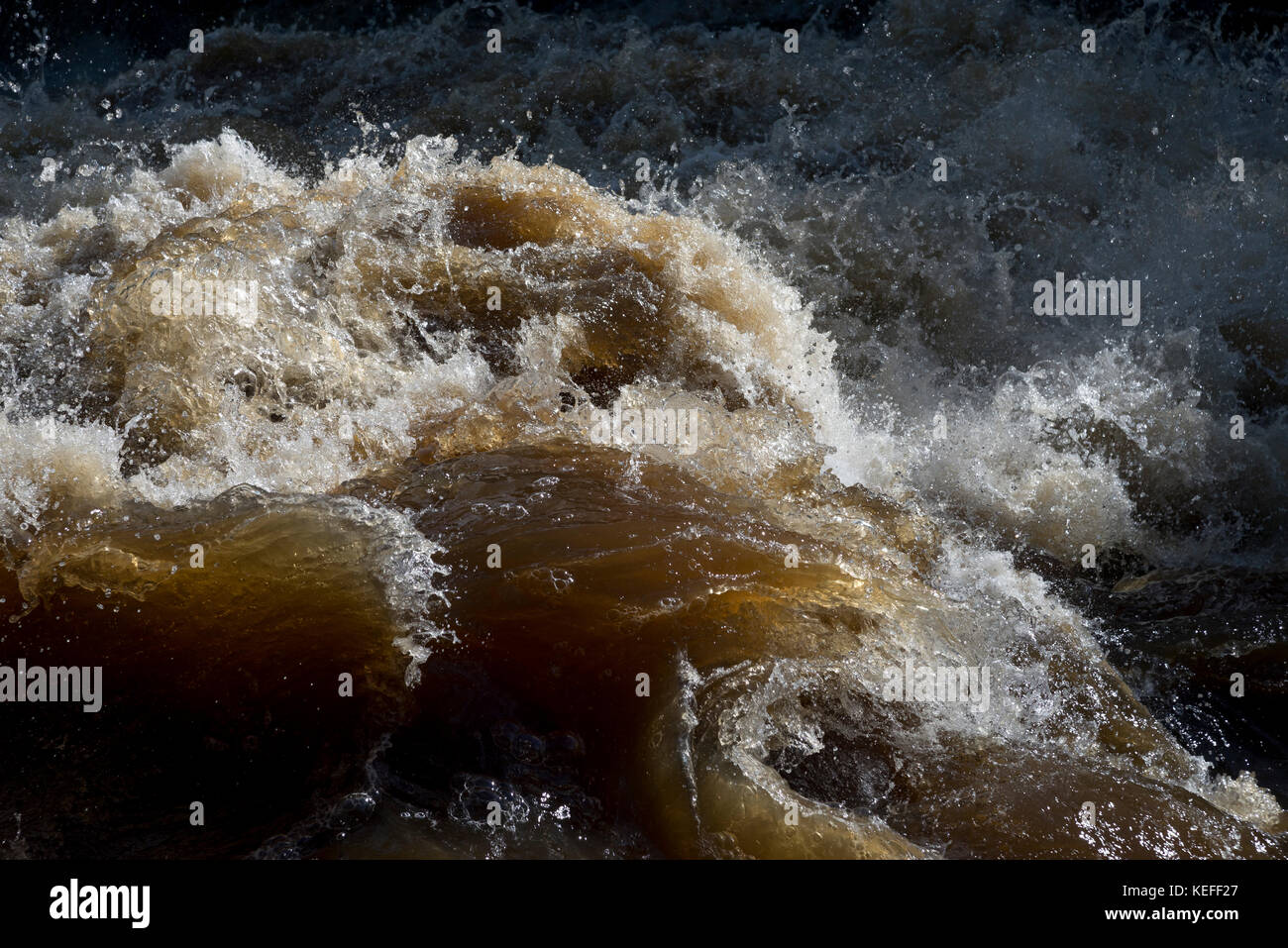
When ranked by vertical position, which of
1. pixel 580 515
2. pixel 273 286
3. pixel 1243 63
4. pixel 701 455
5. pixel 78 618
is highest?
pixel 1243 63

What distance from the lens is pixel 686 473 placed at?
3.18 m

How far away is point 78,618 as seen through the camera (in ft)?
8.29

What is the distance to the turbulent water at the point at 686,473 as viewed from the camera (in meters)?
2.27

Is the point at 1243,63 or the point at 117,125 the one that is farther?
the point at 117,125

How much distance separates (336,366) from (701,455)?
4.32 ft

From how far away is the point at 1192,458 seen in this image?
13.8 feet

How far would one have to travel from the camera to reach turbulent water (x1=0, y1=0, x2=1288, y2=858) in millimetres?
2271

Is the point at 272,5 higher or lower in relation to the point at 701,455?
higher
